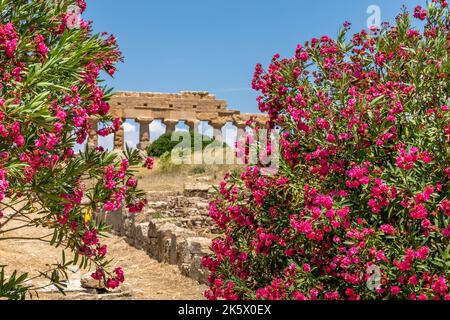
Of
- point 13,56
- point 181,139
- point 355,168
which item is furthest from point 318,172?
point 181,139

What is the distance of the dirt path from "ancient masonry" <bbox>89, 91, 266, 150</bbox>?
24185mm

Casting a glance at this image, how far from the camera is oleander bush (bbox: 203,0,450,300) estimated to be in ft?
15.2

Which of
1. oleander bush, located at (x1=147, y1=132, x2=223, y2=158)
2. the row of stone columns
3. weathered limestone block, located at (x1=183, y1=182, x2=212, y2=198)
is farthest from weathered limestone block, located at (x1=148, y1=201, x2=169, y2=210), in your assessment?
the row of stone columns

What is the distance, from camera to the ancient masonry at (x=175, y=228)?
35.2ft

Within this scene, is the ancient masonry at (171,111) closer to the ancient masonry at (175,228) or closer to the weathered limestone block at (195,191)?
→ the ancient masonry at (175,228)

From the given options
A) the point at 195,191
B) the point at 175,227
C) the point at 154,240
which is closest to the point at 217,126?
the point at 195,191

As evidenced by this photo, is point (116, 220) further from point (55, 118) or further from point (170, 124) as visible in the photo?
point (170, 124)

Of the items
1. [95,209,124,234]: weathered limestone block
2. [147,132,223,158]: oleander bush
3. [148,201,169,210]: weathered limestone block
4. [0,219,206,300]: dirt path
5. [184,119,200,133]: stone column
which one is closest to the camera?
[0,219,206,300]: dirt path

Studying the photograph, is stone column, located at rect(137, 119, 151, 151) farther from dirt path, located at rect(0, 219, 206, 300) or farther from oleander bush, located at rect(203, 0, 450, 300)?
oleander bush, located at rect(203, 0, 450, 300)

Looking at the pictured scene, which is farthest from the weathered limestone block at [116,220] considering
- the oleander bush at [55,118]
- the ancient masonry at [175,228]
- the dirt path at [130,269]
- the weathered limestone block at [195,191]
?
the oleander bush at [55,118]

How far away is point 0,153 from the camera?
4.61m

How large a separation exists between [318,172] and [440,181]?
1.09 meters
